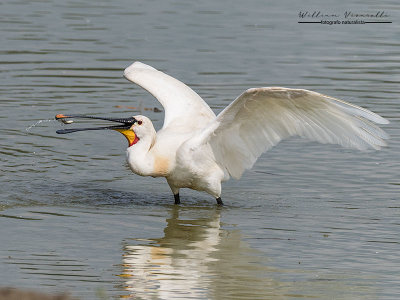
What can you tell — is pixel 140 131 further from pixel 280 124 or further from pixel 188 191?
pixel 188 191

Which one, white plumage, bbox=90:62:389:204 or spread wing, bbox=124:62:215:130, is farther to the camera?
spread wing, bbox=124:62:215:130

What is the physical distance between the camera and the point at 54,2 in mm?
21234

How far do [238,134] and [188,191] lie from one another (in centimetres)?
142

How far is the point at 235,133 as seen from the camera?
10109 mm

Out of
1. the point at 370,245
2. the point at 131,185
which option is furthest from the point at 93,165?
the point at 370,245

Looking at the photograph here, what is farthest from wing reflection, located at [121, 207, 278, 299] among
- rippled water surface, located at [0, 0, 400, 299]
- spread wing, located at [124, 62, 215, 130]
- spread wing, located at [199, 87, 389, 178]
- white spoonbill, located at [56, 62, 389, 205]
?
spread wing, located at [124, 62, 215, 130]

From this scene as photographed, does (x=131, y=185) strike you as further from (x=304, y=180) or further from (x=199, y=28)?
(x=199, y=28)

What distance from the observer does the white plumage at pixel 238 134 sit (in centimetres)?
944

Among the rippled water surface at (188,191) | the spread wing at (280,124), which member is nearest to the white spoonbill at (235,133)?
the spread wing at (280,124)

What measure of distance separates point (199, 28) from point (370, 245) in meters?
10.5

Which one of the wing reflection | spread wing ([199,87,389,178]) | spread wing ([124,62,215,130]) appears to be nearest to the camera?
the wing reflection

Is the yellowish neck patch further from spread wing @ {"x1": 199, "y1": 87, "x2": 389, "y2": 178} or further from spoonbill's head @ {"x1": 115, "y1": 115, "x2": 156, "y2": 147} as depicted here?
spread wing @ {"x1": 199, "y1": 87, "x2": 389, "y2": 178}

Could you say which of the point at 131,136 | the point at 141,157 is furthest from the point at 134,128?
the point at 141,157

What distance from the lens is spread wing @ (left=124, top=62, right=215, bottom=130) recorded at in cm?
1084
